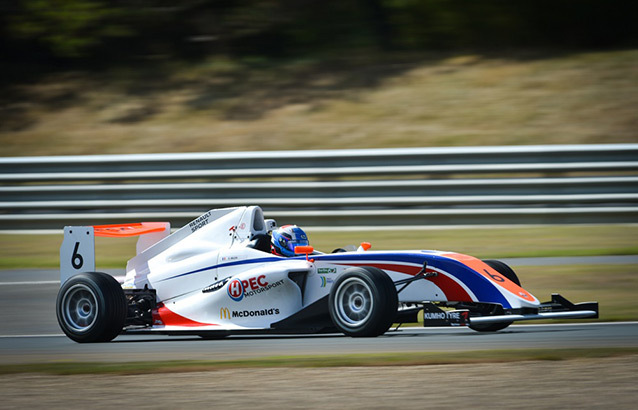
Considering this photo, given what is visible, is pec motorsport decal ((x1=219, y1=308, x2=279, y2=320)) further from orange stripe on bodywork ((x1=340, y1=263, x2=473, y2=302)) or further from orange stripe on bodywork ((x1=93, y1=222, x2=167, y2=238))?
orange stripe on bodywork ((x1=93, y1=222, x2=167, y2=238))

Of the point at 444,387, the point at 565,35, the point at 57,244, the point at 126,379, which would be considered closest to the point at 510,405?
the point at 444,387

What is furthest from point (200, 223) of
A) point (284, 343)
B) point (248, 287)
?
point (284, 343)

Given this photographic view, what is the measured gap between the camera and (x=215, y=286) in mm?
8820

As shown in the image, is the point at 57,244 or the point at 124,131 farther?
the point at 124,131

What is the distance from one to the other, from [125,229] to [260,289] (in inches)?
76.2

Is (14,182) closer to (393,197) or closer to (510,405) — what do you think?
(393,197)

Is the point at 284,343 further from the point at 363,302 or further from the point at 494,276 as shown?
the point at 494,276

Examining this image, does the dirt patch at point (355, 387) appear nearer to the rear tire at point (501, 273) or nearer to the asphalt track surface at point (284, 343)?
the asphalt track surface at point (284, 343)

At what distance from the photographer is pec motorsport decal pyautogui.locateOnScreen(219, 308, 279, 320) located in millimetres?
8445

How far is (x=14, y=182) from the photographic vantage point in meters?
14.8

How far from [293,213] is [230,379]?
740 cm

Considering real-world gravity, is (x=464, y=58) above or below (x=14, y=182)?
above

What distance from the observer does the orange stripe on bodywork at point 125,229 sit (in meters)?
9.55

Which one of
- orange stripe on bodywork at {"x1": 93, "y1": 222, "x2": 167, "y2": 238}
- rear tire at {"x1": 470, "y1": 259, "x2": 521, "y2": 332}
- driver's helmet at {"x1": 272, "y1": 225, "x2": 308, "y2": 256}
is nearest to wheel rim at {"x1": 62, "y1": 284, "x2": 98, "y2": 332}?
orange stripe on bodywork at {"x1": 93, "y1": 222, "x2": 167, "y2": 238}
